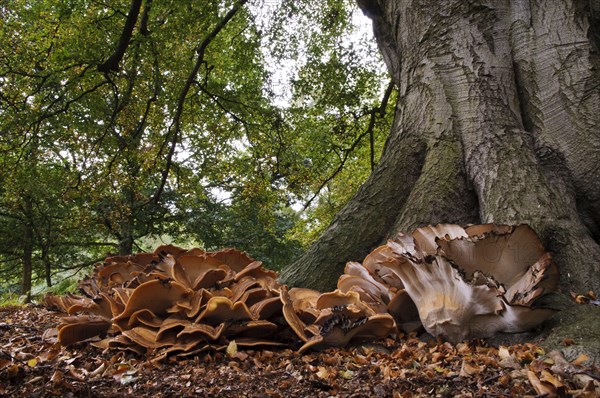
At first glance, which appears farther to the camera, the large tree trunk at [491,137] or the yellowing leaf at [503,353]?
the large tree trunk at [491,137]

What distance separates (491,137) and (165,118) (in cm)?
924

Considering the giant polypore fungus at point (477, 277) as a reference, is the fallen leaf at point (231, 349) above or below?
below

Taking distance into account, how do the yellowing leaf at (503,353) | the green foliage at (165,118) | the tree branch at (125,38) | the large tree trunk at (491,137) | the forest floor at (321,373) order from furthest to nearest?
the green foliage at (165,118) < the tree branch at (125,38) < the large tree trunk at (491,137) < the yellowing leaf at (503,353) < the forest floor at (321,373)

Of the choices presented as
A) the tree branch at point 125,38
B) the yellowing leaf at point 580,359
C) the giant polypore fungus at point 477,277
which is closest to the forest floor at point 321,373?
the yellowing leaf at point 580,359

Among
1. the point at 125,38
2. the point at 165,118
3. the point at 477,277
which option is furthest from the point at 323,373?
the point at 165,118

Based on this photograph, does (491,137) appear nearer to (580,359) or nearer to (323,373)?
(580,359)

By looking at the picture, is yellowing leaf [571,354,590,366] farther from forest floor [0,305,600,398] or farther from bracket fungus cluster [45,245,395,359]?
bracket fungus cluster [45,245,395,359]

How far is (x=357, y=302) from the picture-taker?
7.80 feet

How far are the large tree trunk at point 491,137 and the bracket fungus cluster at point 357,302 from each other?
0.55 m

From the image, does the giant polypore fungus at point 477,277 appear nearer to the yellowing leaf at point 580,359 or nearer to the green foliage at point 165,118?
the yellowing leaf at point 580,359

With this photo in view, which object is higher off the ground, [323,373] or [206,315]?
[206,315]

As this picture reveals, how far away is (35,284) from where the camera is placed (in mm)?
14812

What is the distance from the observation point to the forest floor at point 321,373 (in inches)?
62.2

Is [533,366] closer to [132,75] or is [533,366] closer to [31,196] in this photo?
[132,75]
